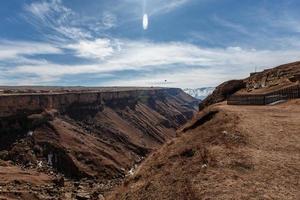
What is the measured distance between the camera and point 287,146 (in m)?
18.0

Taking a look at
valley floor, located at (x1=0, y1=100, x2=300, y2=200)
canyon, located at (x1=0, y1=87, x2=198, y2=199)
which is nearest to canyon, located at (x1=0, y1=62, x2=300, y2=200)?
valley floor, located at (x1=0, y1=100, x2=300, y2=200)

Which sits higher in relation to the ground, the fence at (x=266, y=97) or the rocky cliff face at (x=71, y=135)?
the fence at (x=266, y=97)

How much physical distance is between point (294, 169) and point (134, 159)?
58.1m

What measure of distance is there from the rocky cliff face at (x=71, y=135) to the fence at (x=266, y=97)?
30343 millimetres

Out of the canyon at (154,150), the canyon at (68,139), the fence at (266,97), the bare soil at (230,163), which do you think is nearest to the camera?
the bare soil at (230,163)

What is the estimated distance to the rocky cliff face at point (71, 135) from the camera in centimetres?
5869

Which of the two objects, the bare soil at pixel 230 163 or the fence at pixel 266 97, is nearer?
the bare soil at pixel 230 163

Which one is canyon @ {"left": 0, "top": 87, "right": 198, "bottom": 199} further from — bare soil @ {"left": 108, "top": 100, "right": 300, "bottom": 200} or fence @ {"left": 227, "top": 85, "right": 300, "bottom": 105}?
bare soil @ {"left": 108, "top": 100, "right": 300, "bottom": 200}

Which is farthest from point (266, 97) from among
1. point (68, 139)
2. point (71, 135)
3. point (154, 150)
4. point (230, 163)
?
point (71, 135)

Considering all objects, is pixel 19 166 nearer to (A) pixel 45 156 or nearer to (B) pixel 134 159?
(A) pixel 45 156

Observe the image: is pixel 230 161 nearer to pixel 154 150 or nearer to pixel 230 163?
pixel 230 163

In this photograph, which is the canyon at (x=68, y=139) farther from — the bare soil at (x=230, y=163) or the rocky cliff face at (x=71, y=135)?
the bare soil at (x=230, y=163)

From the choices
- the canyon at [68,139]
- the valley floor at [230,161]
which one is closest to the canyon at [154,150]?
the valley floor at [230,161]

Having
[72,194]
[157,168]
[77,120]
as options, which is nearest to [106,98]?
[77,120]
